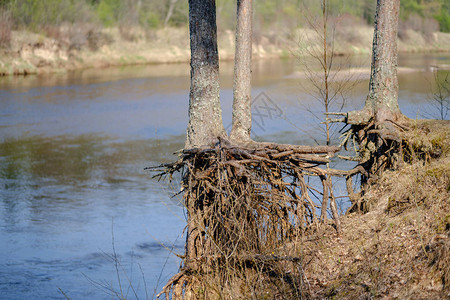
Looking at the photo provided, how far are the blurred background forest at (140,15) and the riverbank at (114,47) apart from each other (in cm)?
81

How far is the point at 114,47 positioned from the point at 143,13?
10813 millimetres

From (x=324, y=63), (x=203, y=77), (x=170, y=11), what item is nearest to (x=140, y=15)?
(x=170, y=11)

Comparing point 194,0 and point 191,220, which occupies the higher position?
point 194,0

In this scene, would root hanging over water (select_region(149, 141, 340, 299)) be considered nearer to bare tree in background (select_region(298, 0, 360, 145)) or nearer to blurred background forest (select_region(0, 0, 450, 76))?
bare tree in background (select_region(298, 0, 360, 145))

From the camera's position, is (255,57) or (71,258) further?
(255,57)

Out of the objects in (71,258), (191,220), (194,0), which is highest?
(194,0)

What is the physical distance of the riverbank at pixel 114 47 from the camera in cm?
3884

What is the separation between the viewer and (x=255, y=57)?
169 feet

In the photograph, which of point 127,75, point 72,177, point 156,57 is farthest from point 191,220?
point 156,57

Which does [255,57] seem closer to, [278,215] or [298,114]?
[298,114]

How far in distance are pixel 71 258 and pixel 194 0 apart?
16.6 feet

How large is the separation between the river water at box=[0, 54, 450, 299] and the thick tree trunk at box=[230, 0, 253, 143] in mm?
1179

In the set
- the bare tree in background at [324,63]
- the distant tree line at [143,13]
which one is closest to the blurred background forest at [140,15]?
the distant tree line at [143,13]

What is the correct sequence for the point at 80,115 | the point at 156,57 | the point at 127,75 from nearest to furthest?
the point at 80,115 → the point at 127,75 → the point at 156,57
